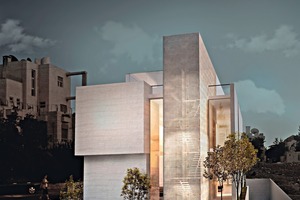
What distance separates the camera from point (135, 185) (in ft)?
55.7

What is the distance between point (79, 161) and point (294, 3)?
19.6m

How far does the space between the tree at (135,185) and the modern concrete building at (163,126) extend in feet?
1.99

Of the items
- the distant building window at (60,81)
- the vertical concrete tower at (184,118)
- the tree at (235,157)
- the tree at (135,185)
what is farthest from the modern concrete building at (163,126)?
the distant building window at (60,81)

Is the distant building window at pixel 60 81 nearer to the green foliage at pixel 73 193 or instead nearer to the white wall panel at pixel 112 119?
the white wall panel at pixel 112 119

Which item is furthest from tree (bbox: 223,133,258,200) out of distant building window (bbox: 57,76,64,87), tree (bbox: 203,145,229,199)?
distant building window (bbox: 57,76,64,87)

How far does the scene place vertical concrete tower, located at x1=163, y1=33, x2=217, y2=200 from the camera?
1611cm

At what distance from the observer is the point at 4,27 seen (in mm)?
27797

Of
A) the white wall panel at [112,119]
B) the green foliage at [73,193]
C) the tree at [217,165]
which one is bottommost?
the green foliage at [73,193]

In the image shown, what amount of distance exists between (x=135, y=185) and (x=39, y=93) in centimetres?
1044

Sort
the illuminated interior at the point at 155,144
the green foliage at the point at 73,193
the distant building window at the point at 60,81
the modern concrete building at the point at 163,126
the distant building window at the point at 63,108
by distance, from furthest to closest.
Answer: the distant building window at the point at 60,81, the distant building window at the point at 63,108, the green foliage at the point at 73,193, the illuminated interior at the point at 155,144, the modern concrete building at the point at 163,126

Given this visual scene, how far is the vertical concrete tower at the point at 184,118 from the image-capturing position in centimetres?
1611

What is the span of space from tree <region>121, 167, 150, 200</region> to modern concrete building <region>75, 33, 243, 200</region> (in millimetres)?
606

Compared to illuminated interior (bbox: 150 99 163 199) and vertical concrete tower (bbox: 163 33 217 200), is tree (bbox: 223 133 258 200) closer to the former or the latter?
vertical concrete tower (bbox: 163 33 217 200)

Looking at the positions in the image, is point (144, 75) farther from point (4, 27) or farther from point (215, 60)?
point (215, 60)
